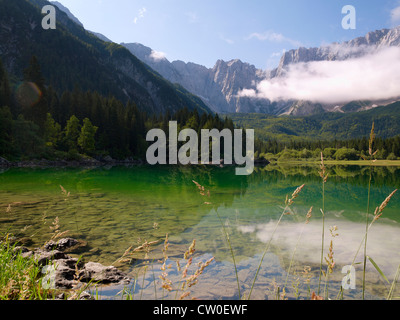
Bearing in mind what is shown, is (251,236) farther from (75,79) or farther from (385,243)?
(75,79)

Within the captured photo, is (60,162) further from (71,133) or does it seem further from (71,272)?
(71,272)

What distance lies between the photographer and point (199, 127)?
9900cm

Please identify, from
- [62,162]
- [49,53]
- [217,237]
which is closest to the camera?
[217,237]

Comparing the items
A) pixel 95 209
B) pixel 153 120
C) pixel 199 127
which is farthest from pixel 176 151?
pixel 95 209

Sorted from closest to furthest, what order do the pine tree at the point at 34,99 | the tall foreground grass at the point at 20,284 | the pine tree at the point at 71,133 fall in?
the tall foreground grass at the point at 20,284
the pine tree at the point at 34,99
the pine tree at the point at 71,133

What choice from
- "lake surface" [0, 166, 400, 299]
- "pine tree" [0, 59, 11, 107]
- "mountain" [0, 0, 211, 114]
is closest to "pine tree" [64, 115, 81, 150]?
"pine tree" [0, 59, 11, 107]

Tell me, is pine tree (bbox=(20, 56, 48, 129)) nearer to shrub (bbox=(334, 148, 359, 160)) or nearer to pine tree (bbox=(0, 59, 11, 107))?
pine tree (bbox=(0, 59, 11, 107))

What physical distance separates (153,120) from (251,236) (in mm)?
101817

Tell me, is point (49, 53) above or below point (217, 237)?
above

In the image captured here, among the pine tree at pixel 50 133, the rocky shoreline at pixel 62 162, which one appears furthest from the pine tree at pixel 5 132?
the pine tree at pixel 50 133

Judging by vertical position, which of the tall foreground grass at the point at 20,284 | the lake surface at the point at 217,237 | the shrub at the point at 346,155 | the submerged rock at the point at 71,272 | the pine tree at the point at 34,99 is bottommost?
the shrub at the point at 346,155

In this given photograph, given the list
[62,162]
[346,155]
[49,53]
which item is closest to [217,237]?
[62,162]

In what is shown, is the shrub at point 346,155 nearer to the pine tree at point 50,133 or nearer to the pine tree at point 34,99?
the pine tree at point 50,133

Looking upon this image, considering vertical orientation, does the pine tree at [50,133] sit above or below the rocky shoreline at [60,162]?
above
